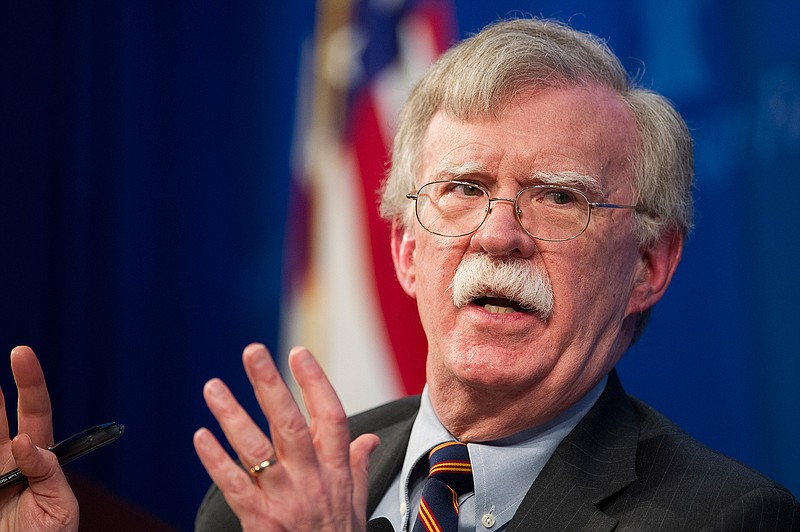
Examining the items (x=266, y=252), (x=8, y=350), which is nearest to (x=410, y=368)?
(x=266, y=252)

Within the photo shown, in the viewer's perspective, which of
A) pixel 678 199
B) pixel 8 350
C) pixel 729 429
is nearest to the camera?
pixel 678 199

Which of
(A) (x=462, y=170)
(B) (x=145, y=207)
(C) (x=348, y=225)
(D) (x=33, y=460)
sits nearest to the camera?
(D) (x=33, y=460)

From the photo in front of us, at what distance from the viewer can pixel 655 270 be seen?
6.32 ft

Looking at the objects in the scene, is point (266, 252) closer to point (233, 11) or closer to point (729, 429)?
point (233, 11)

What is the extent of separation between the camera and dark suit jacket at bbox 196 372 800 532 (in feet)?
5.15

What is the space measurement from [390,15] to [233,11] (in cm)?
57

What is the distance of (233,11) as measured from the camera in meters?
3.10

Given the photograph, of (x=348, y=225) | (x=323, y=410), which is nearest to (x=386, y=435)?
(x=323, y=410)

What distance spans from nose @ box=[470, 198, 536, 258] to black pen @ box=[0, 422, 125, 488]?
0.70 meters

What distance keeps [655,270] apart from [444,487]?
61cm

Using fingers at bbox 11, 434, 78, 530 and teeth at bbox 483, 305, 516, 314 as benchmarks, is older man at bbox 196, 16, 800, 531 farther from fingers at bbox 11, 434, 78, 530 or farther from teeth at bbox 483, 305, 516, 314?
fingers at bbox 11, 434, 78, 530

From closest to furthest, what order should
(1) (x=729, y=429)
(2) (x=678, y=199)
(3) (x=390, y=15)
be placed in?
(2) (x=678, y=199) < (1) (x=729, y=429) < (3) (x=390, y=15)

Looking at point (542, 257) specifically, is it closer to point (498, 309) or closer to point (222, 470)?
point (498, 309)

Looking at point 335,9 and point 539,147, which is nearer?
point 539,147
